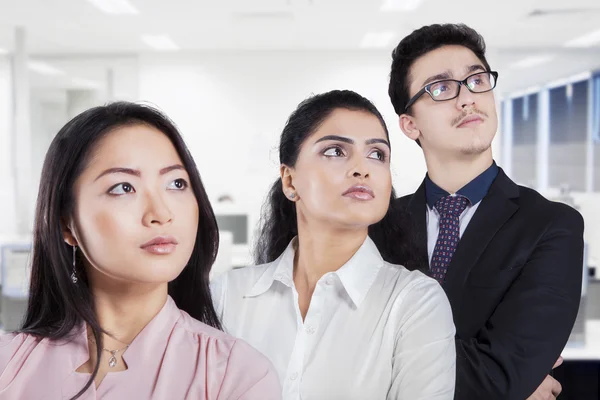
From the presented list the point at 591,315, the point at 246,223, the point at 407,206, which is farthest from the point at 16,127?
the point at 407,206

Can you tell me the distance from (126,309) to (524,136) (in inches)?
462

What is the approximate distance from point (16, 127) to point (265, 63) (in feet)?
13.1

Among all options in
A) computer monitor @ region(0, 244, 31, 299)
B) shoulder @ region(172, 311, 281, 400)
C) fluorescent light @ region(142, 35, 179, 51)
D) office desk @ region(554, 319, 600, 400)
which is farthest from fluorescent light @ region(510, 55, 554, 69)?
shoulder @ region(172, 311, 281, 400)

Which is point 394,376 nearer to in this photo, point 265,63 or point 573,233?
point 573,233

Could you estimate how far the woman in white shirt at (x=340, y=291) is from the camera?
1.37m

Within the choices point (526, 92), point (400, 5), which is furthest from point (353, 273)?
point (526, 92)

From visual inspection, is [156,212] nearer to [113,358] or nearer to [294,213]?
[113,358]

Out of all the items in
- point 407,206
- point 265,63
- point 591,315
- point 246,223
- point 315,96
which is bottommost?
point 591,315

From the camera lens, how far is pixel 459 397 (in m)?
1.48

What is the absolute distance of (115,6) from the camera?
26.0 feet

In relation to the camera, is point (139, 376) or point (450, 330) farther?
point (450, 330)

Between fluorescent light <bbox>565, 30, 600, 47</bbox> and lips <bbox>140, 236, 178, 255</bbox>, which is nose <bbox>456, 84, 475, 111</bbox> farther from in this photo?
fluorescent light <bbox>565, 30, 600, 47</bbox>

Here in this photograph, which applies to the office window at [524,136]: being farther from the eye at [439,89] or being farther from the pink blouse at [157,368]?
the pink blouse at [157,368]

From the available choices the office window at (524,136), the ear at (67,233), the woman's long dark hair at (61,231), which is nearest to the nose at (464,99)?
the woman's long dark hair at (61,231)
